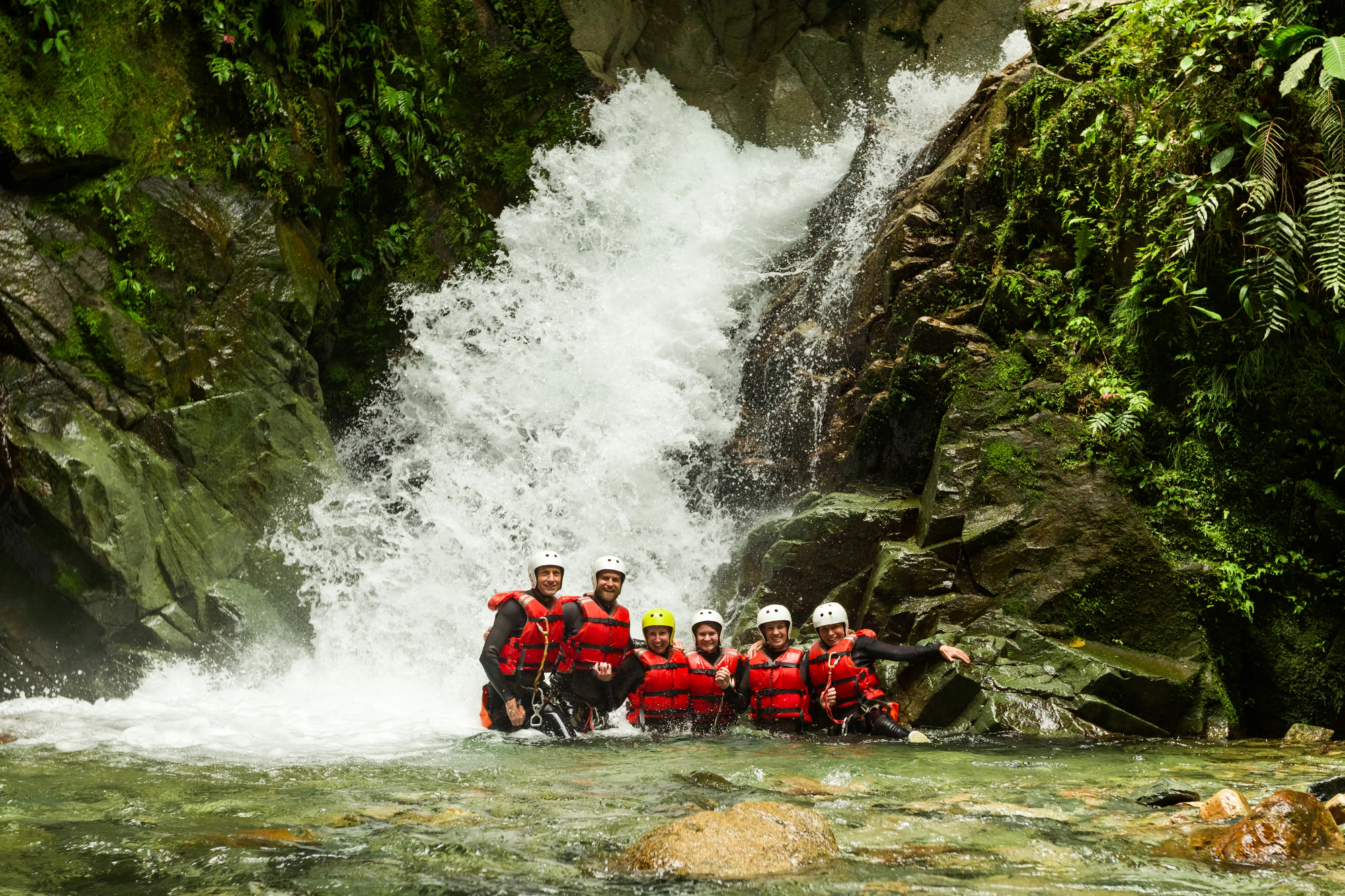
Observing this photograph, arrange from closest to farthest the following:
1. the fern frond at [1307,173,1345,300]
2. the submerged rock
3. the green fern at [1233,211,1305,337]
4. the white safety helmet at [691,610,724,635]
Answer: the submerged rock, the fern frond at [1307,173,1345,300], the green fern at [1233,211,1305,337], the white safety helmet at [691,610,724,635]

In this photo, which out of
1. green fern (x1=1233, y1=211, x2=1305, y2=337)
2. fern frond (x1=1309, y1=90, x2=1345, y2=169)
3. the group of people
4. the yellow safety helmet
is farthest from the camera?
the yellow safety helmet

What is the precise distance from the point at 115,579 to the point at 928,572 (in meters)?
7.29

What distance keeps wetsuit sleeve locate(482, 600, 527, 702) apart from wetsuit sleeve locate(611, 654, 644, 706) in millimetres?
834

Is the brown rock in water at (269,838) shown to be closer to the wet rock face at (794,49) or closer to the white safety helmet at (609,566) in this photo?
the white safety helmet at (609,566)

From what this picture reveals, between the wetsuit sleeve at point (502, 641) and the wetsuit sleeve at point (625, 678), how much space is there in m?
0.83

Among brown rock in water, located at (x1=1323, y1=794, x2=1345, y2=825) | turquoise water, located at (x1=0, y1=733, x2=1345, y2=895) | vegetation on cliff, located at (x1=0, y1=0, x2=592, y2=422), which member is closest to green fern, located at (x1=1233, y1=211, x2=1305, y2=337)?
turquoise water, located at (x1=0, y1=733, x2=1345, y2=895)

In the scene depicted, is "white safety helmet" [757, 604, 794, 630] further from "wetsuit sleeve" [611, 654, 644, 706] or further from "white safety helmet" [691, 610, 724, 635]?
"wetsuit sleeve" [611, 654, 644, 706]

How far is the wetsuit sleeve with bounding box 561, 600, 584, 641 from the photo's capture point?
24.8 ft

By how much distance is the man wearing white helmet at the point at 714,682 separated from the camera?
756cm

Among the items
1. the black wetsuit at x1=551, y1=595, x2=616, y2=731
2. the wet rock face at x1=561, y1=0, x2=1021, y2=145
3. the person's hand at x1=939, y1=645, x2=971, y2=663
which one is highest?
the wet rock face at x1=561, y1=0, x2=1021, y2=145

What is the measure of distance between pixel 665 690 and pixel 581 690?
69cm

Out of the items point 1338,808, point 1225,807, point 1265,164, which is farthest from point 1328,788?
point 1265,164

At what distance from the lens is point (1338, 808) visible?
369 centimetres

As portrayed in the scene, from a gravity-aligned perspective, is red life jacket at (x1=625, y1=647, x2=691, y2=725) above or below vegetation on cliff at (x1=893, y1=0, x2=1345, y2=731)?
below
